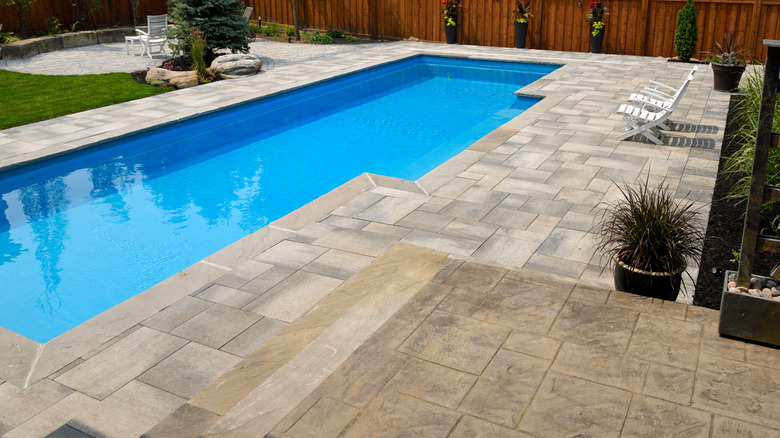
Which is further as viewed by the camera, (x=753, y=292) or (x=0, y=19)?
(x=0, y=19)

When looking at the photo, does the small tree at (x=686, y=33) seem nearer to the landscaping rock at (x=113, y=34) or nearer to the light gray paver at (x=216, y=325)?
the light gray paver at (x=216, y=325)

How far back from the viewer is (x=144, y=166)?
7.72 metres

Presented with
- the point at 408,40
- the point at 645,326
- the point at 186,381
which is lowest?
the point at 186,381

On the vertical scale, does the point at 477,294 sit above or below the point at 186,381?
above

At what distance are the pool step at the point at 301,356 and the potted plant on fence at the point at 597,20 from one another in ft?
35.0

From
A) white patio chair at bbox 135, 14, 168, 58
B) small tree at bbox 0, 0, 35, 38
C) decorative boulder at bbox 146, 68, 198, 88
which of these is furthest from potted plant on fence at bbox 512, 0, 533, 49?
small tree at bbox 0, 0, 35, 38

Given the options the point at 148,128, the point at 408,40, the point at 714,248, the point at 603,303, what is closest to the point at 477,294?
the point at 603,303

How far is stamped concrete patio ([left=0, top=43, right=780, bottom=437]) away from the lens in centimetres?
260

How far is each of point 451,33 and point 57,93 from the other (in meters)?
8.66

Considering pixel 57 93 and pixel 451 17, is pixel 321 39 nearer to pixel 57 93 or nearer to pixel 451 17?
pixel 451 17

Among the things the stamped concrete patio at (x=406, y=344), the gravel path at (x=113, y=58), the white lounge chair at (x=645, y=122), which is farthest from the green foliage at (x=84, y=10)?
the white lounge chair at (x=645, y=122)

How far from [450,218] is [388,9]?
11.8 metres

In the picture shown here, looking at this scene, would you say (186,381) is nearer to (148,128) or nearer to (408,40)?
(148,128)

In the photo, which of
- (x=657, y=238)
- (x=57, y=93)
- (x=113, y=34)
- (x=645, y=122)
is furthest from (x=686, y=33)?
(x=113, y=34)
